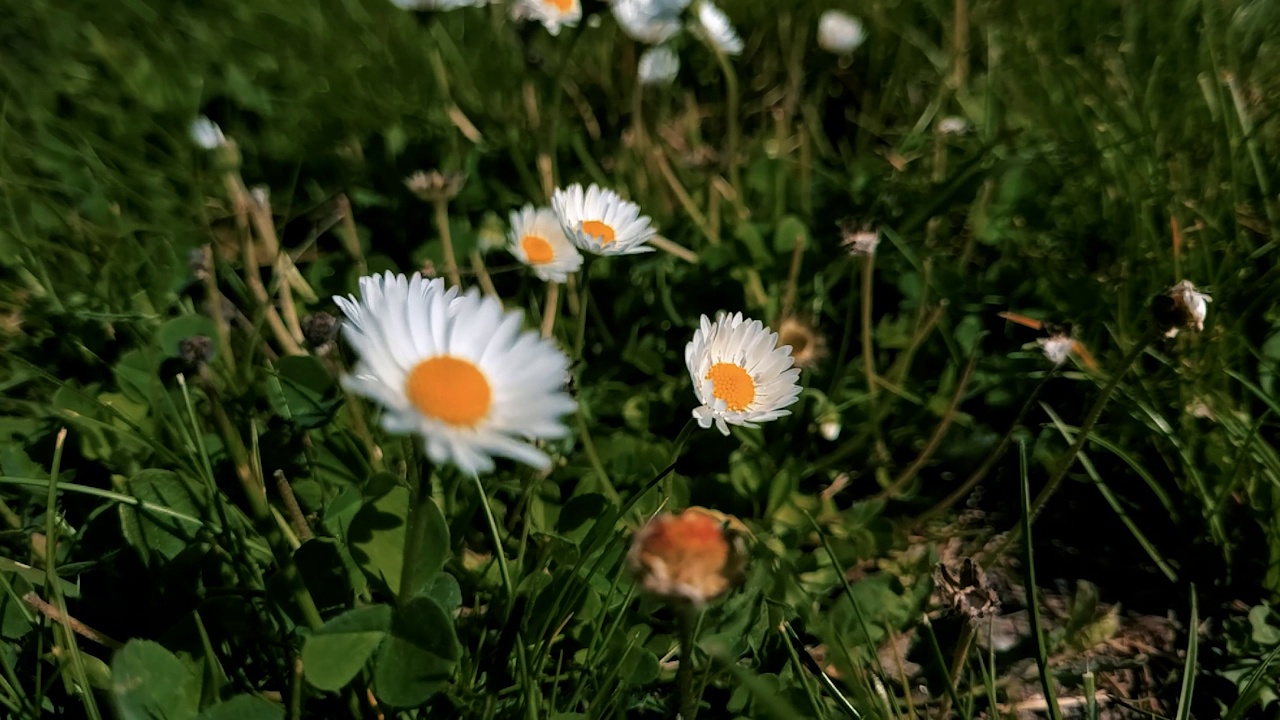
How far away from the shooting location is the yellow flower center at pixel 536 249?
1.29 meters

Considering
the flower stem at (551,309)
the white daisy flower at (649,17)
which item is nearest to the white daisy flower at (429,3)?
the white daisy flower at (649,17)

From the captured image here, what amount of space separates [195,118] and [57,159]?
0.91ft

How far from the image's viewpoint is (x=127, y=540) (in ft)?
3.06

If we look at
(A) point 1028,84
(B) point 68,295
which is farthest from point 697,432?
(A) point 1028,84

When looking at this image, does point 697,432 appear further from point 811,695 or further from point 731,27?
point 731,27

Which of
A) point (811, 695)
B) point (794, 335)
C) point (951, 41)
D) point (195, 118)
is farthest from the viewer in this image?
point (951, 41)

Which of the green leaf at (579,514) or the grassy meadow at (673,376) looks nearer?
the grassy meadow at (673,376)

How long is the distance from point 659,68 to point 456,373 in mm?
1433

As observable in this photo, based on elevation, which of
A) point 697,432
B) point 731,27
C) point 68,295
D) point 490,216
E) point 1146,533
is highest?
point 731,27

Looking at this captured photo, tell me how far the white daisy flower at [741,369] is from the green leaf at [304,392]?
472 mm

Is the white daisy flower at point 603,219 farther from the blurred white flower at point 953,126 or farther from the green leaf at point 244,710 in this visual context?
the blurred white flower at point 953,126

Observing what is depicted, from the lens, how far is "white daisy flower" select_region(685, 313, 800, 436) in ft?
3.18

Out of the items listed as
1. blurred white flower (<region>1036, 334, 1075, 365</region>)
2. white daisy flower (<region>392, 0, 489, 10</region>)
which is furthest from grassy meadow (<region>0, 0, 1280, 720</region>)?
white daisy flower (<region>392, 0, 489, 10</region>)

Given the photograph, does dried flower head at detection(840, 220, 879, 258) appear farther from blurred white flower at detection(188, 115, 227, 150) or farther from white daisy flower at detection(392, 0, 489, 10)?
blurred white flower at detection(188, 115, 227, 150)
